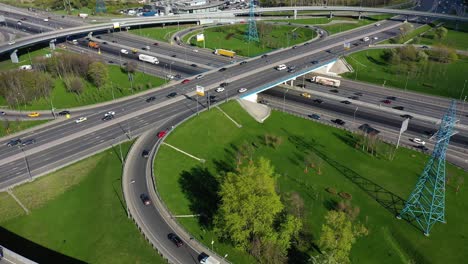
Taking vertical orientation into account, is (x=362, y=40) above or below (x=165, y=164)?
above

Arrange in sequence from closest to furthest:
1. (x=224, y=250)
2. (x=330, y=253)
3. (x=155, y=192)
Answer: (x=330, y=253) → (x=224, y=250) → (x=155, y=192)

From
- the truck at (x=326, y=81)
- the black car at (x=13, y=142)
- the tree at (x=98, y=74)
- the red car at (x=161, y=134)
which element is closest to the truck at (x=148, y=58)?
the tree at (x=98, y=74)

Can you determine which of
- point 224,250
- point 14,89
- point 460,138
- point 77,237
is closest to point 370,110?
point 460,138

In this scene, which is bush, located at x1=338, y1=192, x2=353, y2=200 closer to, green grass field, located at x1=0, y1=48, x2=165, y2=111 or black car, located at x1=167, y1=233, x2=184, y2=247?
black car, located at x1=167, y1=233, x2=184, y2=247

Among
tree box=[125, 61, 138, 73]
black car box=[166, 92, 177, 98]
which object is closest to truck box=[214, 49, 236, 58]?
tree box=[125, 61, 138, 73]

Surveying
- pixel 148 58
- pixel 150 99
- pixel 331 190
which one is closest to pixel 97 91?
pixel 150 99

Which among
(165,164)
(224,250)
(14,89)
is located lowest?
(224,250)

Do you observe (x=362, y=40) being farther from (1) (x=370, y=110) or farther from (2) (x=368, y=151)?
(2) (x=368, y=151)
